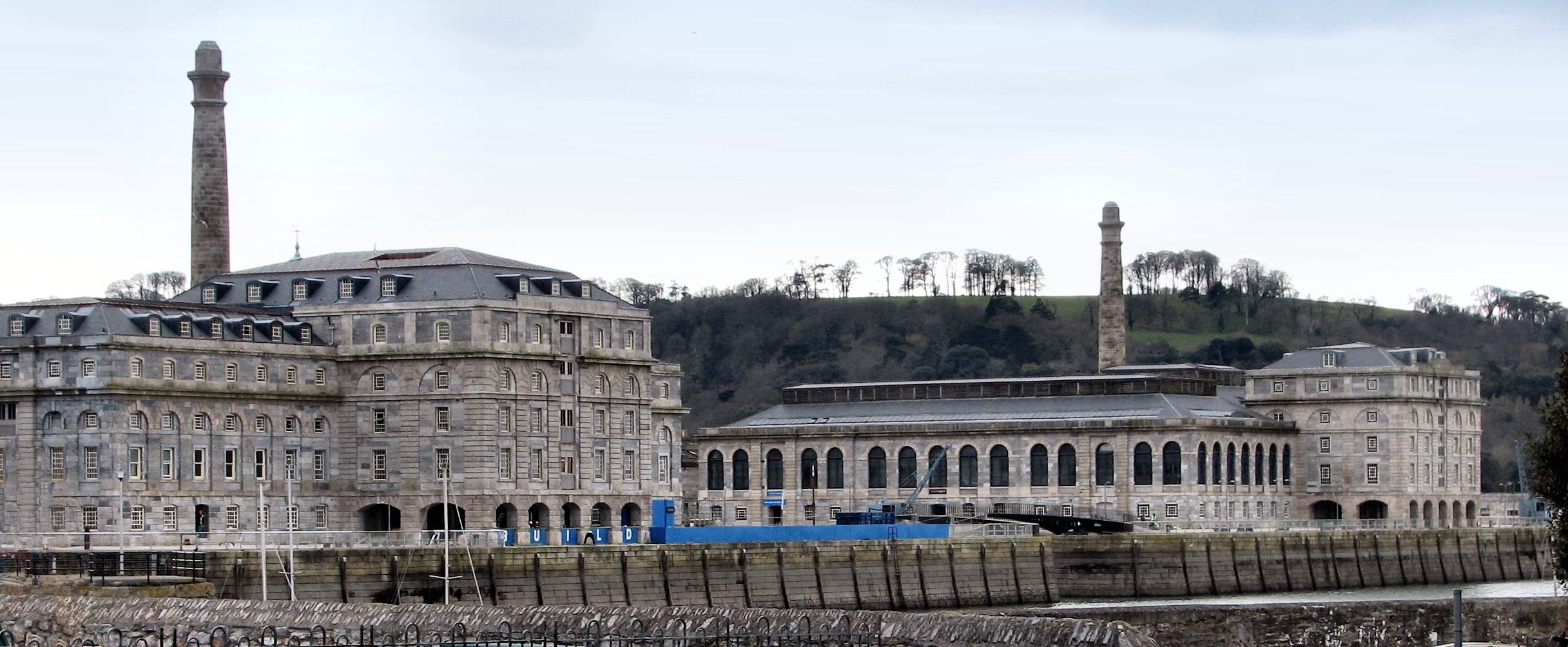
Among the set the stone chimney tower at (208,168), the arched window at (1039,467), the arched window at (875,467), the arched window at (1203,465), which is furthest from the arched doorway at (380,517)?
the arched window at (1203,465)

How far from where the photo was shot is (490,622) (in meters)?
46.0

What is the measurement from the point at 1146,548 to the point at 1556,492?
5013cm

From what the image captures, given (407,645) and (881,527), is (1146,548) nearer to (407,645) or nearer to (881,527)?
(881,527)

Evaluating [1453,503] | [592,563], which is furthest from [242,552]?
[1453,503]

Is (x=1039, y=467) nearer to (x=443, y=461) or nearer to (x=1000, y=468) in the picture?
(x=1000, y=468)

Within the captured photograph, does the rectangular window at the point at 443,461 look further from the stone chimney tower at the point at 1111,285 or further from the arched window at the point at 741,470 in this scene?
the stone chimney tower at the point at 1111,285

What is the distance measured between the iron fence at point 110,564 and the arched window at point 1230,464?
225 feet

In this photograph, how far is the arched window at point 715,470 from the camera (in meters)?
142

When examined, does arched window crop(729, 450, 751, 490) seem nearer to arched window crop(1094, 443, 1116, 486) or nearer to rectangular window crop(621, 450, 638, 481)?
arched window crop(1094, 443, 1116, 486)

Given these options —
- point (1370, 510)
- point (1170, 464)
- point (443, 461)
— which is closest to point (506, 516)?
point (443, 461)

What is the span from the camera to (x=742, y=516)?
13925 cm

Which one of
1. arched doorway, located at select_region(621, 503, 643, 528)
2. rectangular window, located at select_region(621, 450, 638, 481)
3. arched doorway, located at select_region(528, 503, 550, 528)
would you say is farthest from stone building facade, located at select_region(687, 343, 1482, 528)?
arched doorway, located at select_region(528, 503, 550, 528)

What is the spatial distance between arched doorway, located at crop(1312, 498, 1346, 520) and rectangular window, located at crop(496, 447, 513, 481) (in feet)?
168

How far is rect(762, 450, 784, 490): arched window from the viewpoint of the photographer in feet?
460
